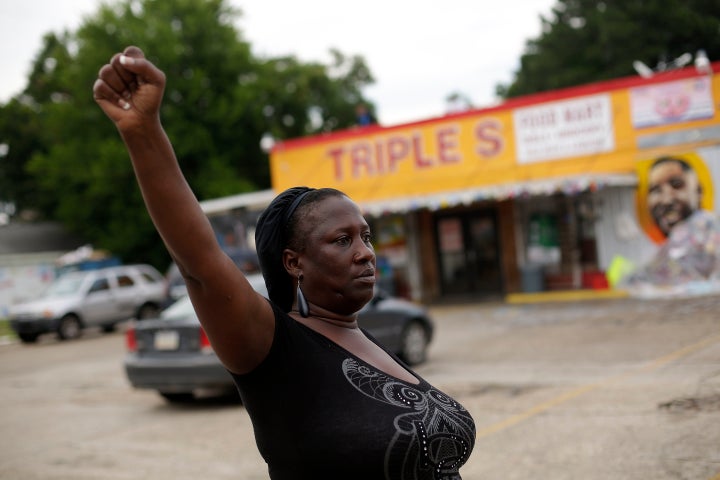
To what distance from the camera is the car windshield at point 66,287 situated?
70.4ft

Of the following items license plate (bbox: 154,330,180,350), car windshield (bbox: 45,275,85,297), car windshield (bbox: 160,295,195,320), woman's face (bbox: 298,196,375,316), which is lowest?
car windshield (bbox: 45,275,85,297)

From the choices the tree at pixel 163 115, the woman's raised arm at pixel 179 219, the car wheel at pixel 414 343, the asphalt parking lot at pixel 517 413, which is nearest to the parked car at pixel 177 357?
the asphalt parking lot at pixel 517 413

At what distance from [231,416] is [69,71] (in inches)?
1226

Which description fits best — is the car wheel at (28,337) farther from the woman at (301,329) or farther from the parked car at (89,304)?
the woman at (301,329)

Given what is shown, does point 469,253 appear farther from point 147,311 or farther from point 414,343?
point 414,343

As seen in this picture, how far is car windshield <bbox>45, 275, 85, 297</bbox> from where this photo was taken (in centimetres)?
2145

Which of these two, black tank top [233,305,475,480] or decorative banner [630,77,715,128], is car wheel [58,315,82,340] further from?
black tank top [233,305,475,480]

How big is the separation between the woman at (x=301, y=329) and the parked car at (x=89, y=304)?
20029mm

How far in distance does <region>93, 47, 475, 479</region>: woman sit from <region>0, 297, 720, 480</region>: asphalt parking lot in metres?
3.64

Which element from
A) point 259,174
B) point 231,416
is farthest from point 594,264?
point 259,174

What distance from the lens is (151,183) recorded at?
1.65m

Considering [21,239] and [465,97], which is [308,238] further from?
[465,97]

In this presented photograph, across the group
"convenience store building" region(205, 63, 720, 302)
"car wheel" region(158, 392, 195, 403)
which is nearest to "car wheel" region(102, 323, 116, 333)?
"convenience store building" region(205, 63, 720, 302)

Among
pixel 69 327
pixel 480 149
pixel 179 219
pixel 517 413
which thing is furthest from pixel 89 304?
pixel 179 219
